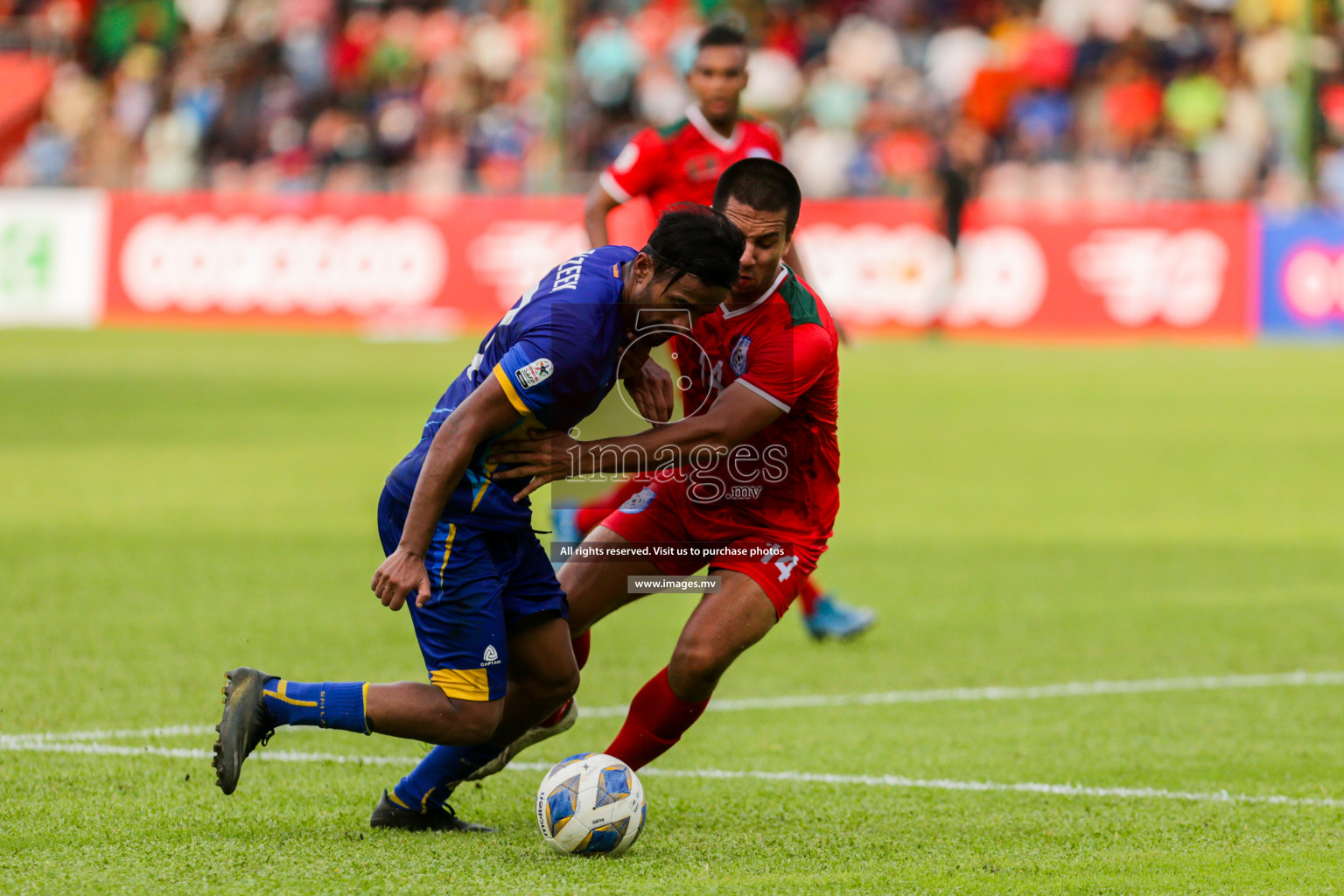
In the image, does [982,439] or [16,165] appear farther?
[16,165]

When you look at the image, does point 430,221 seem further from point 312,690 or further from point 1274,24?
point 312,690

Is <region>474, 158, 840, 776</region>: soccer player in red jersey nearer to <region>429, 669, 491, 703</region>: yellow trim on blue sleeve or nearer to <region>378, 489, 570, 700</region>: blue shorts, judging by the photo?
<region>378, 489, 570, 700</region>: blue shorts

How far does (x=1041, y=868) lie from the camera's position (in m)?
4.74

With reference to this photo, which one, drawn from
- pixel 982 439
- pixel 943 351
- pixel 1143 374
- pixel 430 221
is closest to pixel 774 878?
pixel 982 439

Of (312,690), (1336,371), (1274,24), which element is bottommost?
(1336,371)

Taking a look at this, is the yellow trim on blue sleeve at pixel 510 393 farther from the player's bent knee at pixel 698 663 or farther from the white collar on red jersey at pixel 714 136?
the white collar on red jersey at pixel 714 136

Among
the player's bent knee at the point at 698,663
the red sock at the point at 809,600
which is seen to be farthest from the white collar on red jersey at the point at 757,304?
the red sock at the point at 809,600

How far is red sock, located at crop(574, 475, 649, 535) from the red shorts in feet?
0.53

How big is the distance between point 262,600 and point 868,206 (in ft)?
51.9

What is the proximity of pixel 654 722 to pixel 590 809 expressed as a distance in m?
0.60

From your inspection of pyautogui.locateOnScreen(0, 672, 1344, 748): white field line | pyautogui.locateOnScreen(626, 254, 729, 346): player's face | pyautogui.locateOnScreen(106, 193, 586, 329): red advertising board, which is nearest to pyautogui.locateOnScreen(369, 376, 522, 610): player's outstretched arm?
pyautogui.locateOnScreen(626, 254, 729, 346): player's face

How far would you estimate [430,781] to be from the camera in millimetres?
5074

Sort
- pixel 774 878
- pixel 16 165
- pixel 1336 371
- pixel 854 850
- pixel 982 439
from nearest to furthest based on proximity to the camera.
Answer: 1. pixel 774 878
2. pixel 854 850
3. pixel 982 439
4. pixel 1336 371
5. pixel 16 165

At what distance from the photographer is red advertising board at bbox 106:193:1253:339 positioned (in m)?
23.1
